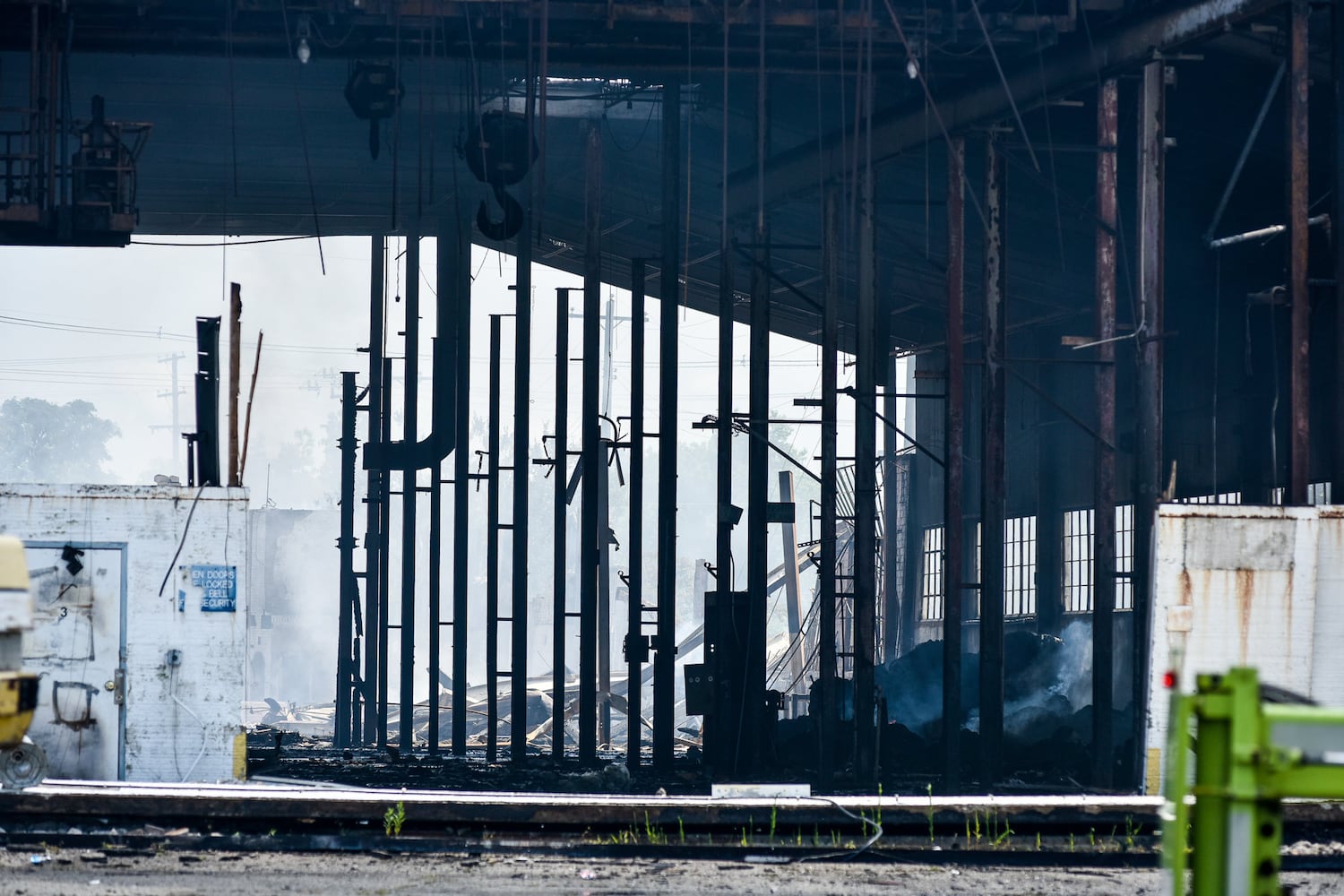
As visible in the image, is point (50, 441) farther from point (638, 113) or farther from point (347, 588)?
point (638, 113)

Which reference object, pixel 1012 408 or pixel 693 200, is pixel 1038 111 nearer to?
pixel 693 200

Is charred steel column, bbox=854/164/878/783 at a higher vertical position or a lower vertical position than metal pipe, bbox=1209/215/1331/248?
lower

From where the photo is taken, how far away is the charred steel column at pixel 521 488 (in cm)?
2167

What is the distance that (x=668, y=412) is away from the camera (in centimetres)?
2116

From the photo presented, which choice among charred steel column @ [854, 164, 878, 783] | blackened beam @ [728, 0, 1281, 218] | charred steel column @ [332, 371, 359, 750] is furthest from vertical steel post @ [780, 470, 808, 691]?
charred steel column @ [854, 164, 878, 783]

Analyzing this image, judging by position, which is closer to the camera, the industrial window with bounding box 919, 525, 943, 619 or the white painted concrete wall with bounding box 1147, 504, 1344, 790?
the white painted concrete wall with bounding box 1147, 504, 1344, 790

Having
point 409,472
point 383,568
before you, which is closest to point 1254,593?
point 409,472

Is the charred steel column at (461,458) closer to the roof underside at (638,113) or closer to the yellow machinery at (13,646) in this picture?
the roof underside at (638,113)

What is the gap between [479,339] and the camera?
317 feet

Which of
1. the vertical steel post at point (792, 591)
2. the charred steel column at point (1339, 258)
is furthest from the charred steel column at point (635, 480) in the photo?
the charred steel column at point (1339, 258)

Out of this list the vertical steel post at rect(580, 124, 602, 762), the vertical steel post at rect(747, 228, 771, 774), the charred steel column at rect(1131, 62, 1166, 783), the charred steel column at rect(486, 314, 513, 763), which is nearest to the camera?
the charred steel column at rect(1131, 62, 1166, 783)

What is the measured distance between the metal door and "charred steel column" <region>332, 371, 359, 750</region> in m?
12.5

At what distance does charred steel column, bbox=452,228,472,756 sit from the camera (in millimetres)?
23766

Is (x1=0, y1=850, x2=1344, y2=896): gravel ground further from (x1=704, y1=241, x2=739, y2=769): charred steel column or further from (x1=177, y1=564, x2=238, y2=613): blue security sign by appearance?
(x1=704, y1=241, x2=739, y2=769): charred steel column
